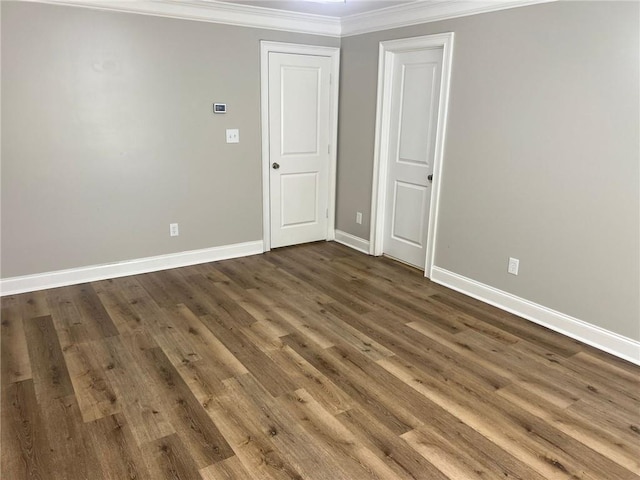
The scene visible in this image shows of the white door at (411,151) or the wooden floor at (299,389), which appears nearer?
the wooden floor at (299,389)

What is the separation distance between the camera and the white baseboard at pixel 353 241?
16.4ft

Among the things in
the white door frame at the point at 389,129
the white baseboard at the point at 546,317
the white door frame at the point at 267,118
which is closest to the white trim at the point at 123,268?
the white door frame at the point at 267,118

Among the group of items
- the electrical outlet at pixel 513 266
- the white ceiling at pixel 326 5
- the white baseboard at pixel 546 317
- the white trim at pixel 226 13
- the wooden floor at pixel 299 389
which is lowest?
the wooden floor at pixel 299 389

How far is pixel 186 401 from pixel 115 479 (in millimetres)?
551

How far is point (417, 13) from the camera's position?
3.90 meters

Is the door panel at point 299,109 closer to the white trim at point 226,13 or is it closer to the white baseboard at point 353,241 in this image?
the white trim at point 226,13

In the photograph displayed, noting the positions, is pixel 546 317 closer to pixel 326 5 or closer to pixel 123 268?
pixel 326 5

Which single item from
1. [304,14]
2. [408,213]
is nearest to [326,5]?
[304,14]

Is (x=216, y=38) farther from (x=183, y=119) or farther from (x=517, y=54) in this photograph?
(x=517, y=54)

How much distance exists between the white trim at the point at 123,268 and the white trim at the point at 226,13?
210cm

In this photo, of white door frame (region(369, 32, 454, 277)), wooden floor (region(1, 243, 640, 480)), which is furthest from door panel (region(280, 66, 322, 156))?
wooden floor (region(1, 243, 640, 480))

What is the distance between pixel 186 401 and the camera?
242 cm

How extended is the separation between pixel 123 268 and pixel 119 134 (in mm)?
1182

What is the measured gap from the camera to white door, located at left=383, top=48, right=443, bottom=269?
4070 millimetres
